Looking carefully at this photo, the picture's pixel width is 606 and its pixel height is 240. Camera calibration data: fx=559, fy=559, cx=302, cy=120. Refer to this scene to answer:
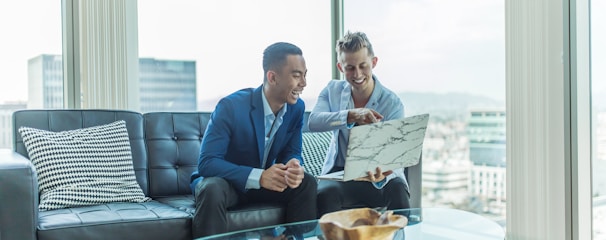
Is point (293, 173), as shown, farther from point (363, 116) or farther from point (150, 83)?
point (150, 83)

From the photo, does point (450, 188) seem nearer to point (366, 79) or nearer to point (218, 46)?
point (366, 79)

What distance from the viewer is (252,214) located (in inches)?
87.4

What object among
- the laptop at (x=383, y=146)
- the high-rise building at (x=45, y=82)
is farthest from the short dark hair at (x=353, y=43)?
the high-rise building at (x=45, y=82)

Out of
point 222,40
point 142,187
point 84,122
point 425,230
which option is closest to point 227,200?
point 142,187

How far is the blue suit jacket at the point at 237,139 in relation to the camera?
2207mm

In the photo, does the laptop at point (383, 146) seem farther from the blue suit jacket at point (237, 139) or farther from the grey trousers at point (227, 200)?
the blue suit jacket at point (237, 139)

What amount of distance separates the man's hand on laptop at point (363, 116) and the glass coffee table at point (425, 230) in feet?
1.56

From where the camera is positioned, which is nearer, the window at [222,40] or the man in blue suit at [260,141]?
the man in blue suit at [260,141]

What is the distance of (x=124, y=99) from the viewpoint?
309 cm

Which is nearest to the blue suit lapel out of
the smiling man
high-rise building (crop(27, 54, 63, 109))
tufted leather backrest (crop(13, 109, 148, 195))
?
the smiling man

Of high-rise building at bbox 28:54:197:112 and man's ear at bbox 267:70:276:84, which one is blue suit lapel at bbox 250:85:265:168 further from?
high-rise building at bbox 28:54:197:112

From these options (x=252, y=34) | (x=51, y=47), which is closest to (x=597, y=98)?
(x=252, y=34)

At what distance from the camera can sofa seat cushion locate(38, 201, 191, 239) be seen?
6.38ft

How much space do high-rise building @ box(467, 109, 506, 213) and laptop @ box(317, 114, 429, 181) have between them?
32.6 inches
